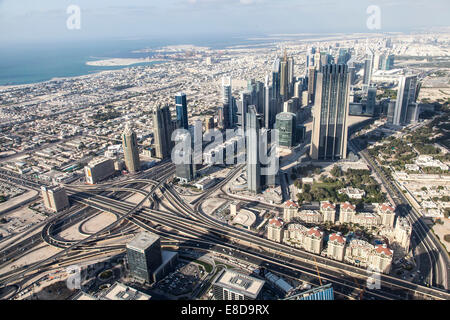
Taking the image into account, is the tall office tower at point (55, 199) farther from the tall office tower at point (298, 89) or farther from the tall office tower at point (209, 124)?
the tall office tower at point (298, 89)

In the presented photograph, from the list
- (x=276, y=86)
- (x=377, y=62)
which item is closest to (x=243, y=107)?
(x=276, y=86)

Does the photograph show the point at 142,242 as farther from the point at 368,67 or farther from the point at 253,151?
the point at 368,67

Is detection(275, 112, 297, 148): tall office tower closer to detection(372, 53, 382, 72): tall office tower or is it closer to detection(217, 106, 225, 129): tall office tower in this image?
detection(217, 106, 225, 129): tall office tower

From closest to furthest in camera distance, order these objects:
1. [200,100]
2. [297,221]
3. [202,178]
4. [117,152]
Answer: [297,221] → [202,178] → [117,152] → [200,100]

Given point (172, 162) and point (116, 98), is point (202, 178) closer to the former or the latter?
point (172, 162)

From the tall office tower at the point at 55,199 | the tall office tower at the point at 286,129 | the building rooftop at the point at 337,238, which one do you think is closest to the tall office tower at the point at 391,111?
the tall office tower at the point at 286,129
